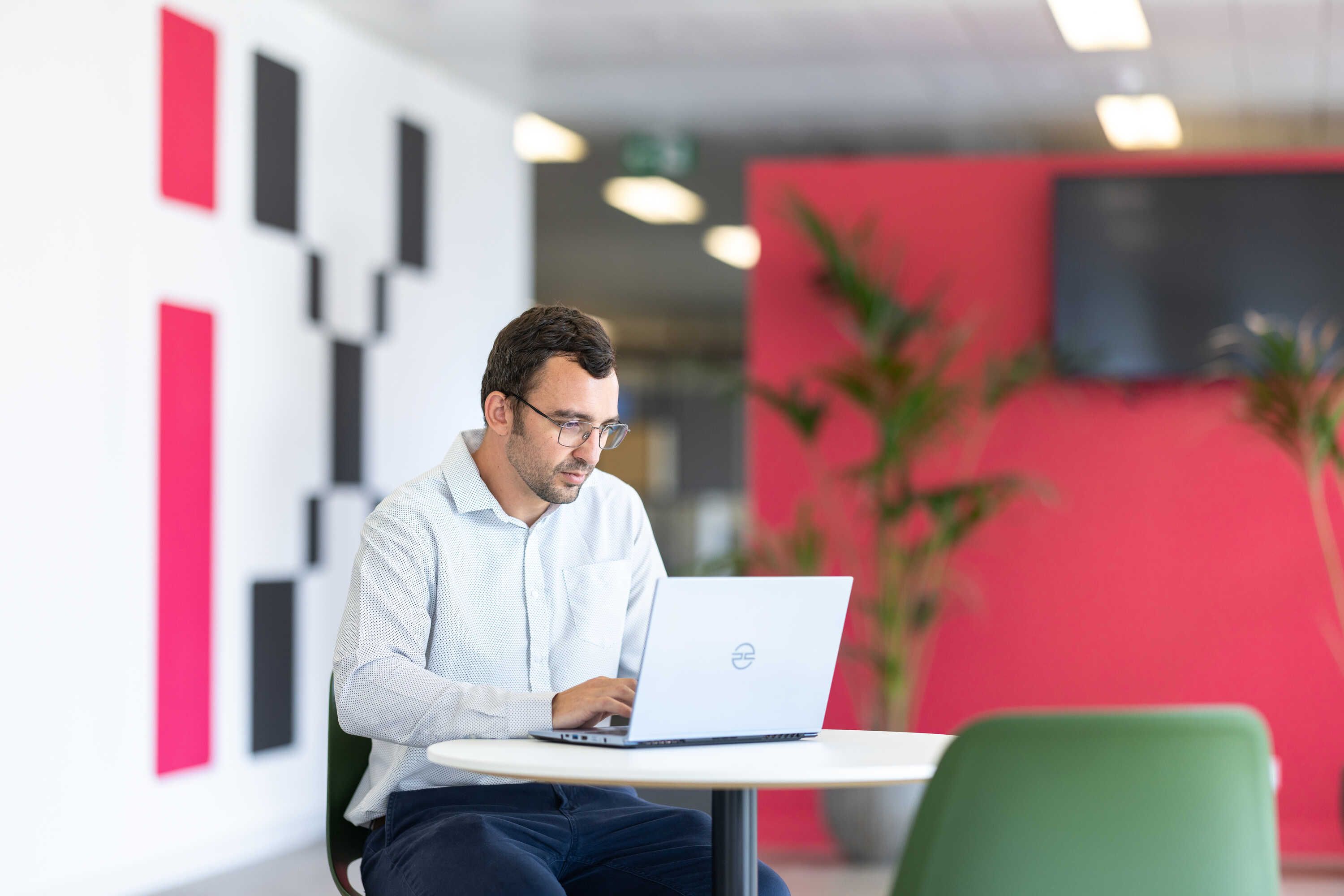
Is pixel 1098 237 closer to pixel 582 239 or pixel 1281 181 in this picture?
pixel 1281 181

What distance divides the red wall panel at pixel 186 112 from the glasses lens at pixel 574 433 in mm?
2414

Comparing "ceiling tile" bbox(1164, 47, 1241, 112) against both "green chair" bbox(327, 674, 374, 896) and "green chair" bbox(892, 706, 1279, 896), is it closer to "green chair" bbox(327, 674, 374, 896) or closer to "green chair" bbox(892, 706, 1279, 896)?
"green chair" bbox(327, 674, 374, 896)

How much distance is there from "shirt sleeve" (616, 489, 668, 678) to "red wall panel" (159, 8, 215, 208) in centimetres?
236

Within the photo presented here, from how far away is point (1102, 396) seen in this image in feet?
18.7

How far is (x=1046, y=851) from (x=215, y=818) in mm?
3622

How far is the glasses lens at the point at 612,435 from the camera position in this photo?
245 centimetres

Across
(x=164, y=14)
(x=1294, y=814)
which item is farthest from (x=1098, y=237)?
(x=164, y=14)

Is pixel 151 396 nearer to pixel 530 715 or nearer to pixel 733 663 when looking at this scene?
pixel 530 715

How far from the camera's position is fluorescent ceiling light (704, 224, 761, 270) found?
9758mm

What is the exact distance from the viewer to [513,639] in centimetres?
236

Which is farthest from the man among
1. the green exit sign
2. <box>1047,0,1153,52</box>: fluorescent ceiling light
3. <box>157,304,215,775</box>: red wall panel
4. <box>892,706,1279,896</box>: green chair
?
the green exit sign

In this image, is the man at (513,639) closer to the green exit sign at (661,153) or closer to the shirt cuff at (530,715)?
the shirt cuff at (530,715)

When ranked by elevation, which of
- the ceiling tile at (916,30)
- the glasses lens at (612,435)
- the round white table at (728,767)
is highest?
the ceiling tile at (916,30)

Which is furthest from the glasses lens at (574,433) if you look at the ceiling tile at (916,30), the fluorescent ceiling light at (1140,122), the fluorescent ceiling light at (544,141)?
the fluorescent ceiling light at (1140,122)
